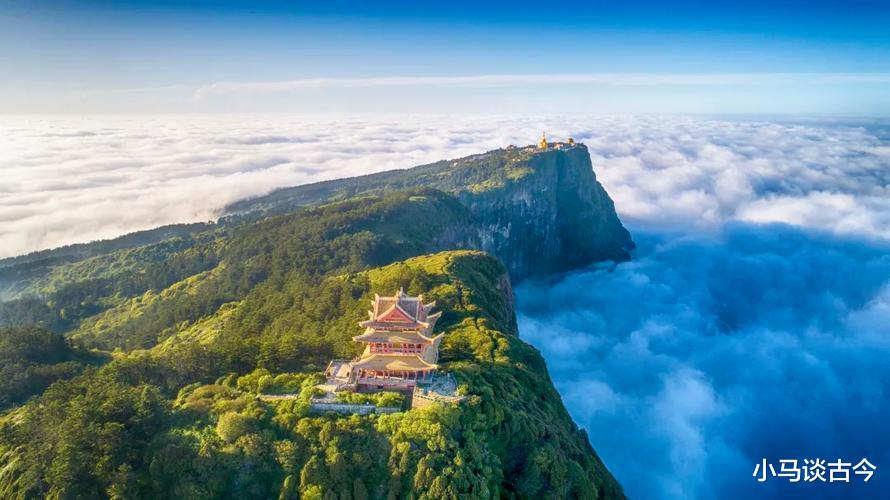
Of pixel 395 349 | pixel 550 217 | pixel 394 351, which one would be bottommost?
pixel 550 217

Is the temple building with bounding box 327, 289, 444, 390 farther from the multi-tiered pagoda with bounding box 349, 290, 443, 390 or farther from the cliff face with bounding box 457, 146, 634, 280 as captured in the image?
the cliff face with bounding box 457, 146, 634, 280

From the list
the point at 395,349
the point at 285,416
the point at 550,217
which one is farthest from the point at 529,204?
the point at 285,416

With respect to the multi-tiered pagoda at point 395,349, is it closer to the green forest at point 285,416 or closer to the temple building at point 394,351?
the temple building at point 394,351

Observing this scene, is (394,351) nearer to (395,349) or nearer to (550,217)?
(395,349)

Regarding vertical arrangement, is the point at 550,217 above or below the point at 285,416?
below

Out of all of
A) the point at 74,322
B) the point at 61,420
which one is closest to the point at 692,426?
the point at 61,420

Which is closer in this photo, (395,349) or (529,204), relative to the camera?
(395,349)

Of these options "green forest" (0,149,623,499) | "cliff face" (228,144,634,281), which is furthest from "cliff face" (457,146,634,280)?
"green forest" (0,149,623,499)

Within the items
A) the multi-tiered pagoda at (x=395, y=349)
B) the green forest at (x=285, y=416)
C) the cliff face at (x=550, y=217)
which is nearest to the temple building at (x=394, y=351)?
the multi-tiered pagoda at (x=395, y=349)
